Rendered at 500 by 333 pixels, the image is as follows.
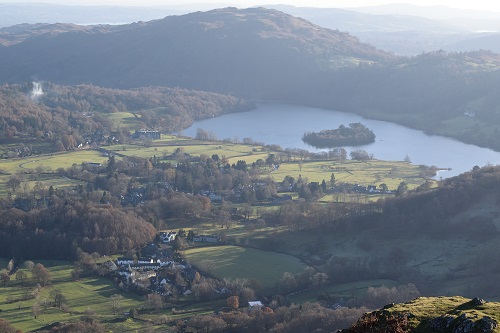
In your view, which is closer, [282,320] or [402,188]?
[282,320]

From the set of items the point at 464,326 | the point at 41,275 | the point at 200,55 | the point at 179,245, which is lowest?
the point at 41,275

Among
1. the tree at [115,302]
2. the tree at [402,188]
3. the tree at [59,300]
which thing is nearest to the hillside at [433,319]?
the tree at [115,302]

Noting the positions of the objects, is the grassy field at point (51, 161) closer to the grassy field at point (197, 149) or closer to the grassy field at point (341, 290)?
the grassy field at point (197, 149)

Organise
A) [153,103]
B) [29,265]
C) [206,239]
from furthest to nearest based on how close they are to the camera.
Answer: [153,103], [206,239], [29,265]

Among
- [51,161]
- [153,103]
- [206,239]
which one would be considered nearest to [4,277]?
[206,239]

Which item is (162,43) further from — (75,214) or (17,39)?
(75,214)

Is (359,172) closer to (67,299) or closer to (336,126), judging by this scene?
(336,126)

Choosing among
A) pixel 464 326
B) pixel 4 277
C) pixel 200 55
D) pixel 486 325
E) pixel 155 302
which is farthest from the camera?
pixel 200 55
